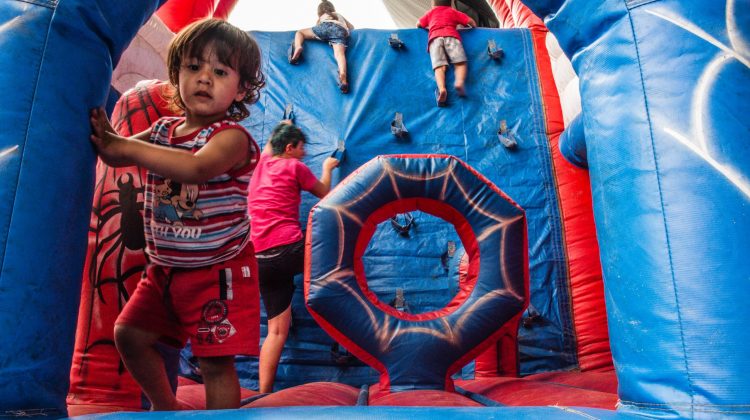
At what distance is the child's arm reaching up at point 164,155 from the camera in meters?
0.84

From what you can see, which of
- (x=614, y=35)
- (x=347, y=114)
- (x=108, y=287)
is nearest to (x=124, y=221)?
(x=108, y=287)

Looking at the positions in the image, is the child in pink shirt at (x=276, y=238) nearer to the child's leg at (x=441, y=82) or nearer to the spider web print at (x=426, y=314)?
the spider web print at (x=426, y=314)

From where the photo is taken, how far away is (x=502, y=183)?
2455 millimetres

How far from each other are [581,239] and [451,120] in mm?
867

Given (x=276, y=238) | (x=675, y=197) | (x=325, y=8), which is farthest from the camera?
(x=325, y=8)

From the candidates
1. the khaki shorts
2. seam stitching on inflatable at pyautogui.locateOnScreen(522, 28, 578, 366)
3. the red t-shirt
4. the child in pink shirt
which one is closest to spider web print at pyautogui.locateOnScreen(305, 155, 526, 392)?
the child in pink shirt

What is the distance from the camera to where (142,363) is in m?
0.99

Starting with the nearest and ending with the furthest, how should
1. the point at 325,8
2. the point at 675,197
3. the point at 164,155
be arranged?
the point at 675,197 → the point at 164,155 → the point at 325,8

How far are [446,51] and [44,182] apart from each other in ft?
7.65

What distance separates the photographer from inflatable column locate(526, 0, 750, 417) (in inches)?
26.7

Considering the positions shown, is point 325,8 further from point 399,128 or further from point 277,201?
point 277,201

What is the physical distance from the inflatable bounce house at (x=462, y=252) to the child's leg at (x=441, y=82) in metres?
0.71

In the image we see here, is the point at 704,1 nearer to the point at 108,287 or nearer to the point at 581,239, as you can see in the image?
the point at 108,287

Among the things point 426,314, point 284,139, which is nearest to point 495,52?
point 284,139
